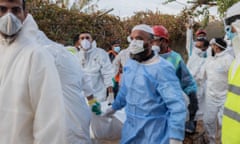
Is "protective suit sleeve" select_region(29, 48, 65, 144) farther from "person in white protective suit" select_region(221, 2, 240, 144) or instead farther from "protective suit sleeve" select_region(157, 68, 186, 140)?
Answer: "protective suit sleeve" select_region(157, 68, 186, 140)

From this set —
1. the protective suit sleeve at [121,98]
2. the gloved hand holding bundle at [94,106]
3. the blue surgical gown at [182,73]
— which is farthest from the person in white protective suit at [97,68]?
the protective suit sleeve at [121,98]

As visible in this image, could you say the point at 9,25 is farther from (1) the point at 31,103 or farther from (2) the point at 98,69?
(2) the point at 98,69

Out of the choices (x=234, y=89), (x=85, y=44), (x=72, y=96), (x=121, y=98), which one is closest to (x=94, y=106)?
(x=121, y=98)

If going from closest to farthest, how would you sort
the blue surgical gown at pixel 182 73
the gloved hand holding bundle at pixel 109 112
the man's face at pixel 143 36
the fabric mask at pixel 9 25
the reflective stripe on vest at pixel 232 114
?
the reflective stripe on vest at pixel 232 114 < the fabric mask at pixel 9 25 < the man's face at pixel 143 36 < the gloved hand holding bundle at pixel 109 112 < the blue surgical gown at pixel 182 73

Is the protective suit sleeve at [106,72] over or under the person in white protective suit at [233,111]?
under

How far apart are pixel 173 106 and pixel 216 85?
10.0ft

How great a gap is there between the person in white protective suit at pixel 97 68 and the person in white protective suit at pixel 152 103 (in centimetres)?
347

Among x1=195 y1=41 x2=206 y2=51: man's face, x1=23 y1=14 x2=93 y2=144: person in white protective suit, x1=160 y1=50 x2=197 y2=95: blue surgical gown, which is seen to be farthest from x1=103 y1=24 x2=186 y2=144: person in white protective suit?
x1=195 y1=41 x2=206 y2=51: man's face

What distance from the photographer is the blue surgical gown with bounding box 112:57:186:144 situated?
3.47 m

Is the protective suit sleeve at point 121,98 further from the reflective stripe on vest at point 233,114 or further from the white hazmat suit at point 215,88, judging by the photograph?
the white hazmat suit at point 215,88

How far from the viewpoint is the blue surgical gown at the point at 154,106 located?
3473 mm

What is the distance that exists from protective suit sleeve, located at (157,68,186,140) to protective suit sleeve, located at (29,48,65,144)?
135 cm

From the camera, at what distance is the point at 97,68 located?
7266 millimetres

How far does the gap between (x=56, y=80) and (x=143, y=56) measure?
1600 millimetres
